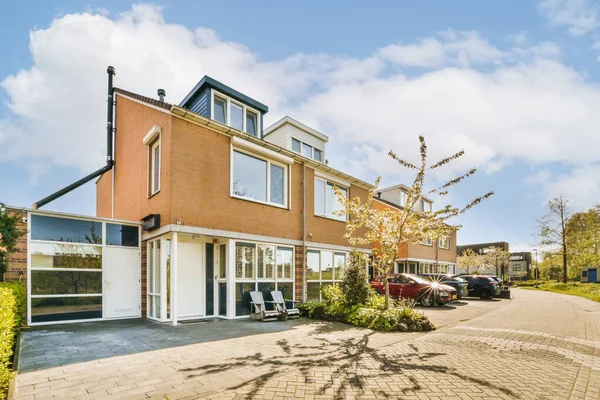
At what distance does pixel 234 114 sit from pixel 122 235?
5899 mm

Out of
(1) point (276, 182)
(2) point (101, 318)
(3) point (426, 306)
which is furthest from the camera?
(3) point (426, 306)

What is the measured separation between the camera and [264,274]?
1224 centimetres

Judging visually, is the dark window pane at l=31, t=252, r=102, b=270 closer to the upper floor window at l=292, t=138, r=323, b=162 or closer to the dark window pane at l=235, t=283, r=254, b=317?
the dark window pane at l=235, t=283, r=254, b=317

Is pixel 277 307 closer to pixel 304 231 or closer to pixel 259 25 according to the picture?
pixel 304 231

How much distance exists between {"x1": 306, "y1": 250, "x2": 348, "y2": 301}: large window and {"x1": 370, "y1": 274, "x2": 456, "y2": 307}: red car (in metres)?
2.24

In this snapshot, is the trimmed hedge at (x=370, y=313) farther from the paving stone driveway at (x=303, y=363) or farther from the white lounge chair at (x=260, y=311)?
the white lounge chair at (x=260, y=311)

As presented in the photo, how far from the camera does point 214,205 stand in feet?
35.8

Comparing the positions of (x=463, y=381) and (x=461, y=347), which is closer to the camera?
(x=463, y=381)

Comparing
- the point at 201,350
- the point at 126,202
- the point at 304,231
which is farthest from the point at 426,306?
the point at 126,202

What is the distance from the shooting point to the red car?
621 inches

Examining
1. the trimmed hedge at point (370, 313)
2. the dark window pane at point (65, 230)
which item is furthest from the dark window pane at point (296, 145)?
the dark window pane at point (65, 230)

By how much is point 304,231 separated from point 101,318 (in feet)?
24.4

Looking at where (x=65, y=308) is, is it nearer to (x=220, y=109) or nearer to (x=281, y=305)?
(x=281, y=305)

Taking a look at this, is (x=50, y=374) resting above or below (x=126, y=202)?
below
